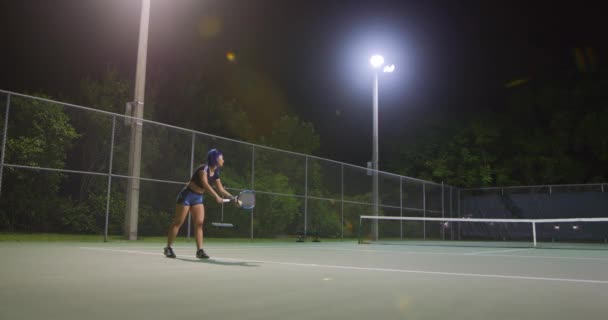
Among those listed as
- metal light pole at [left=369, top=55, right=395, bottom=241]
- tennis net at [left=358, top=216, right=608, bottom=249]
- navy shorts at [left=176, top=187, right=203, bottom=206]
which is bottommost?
tennis net at [left=358, top=216, right=608, bottom=249]

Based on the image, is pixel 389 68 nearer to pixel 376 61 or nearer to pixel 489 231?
pixel 376 61

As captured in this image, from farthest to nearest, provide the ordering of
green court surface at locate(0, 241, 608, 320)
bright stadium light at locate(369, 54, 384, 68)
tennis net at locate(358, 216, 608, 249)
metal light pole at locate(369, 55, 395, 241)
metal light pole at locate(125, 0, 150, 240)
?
tennis net at locate(358, 216, 608, 249) < bright stadium light at locate(369, 54, 384, 68) < metal light pole at locate(369, 55, 395, 241) < metal light pole at locate(125, 0, 150, 240) < green court surface at locate(0, 241, 608, 320)

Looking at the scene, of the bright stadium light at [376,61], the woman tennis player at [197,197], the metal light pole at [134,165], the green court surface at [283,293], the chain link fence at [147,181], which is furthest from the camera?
the bright stadium light at [376,61]

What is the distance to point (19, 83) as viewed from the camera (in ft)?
71.5

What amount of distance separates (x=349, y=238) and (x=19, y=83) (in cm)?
1440

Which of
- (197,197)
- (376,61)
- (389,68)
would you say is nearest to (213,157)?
(197,197)

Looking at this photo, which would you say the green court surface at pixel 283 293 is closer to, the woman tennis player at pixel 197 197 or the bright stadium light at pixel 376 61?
the woman tennis player at pixel 197 197

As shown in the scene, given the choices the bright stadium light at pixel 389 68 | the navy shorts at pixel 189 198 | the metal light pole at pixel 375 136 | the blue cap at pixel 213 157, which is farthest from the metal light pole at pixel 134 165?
the bright stadium light at pixel 389 68

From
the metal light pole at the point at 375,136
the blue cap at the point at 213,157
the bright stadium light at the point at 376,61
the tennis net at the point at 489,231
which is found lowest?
the tennis net at the point at 489,231

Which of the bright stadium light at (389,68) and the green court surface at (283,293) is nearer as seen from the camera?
the green court surface at (283,293)

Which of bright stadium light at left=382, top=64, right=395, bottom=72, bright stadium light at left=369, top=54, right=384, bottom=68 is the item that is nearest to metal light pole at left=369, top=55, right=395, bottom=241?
bright stadium light at left=369, top=54, right=384, bottom=68

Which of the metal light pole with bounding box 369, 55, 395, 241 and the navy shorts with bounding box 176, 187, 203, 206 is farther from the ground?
the metal light pole with bounding box 369, 55, 395, 241

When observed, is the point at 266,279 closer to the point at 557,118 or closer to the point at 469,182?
the point at 469,182

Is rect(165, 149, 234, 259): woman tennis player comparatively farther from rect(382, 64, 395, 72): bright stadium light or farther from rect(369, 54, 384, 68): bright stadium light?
rect(382, 64, 395, 72): bright stadium light
